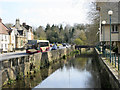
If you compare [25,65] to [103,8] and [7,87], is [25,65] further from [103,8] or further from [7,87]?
[103,8]

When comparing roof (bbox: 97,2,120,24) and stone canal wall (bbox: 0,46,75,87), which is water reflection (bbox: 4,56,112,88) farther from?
roof (bbox: 97,2,120,24)

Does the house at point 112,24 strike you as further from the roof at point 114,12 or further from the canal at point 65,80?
the canal at point 65,80

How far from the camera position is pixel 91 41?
43062 mm

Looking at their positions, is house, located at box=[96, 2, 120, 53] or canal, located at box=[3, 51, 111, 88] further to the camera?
house, located at box=[96, 2, 120, 53]

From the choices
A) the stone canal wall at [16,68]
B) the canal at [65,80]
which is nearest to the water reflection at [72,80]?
the canal at [65,80]

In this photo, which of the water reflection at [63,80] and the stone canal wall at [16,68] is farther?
the water reflection at [63,80]

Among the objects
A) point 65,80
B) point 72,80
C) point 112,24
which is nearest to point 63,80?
point 65,80

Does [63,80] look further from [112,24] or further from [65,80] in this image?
[112,24]

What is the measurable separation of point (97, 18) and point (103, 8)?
27.8ft

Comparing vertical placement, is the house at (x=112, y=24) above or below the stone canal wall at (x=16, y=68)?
above

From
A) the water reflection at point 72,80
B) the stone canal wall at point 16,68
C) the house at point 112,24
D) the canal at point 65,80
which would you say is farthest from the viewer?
the house at point 112,24

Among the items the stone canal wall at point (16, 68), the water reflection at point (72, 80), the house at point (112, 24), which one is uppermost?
the house at point (112, 24)

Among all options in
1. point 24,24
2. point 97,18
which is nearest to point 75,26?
point 24,24

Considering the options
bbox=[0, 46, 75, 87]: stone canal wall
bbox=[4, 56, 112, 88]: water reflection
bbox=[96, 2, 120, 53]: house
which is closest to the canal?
bbox=[4, 56, 112, 88]: water reflection
